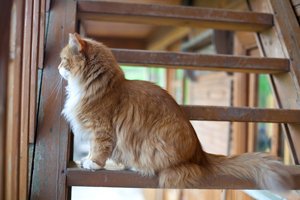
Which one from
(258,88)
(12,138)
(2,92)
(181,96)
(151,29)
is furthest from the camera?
(151,29)

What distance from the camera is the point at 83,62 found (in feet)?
4.46

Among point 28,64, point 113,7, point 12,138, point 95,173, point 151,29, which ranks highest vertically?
point 151,29

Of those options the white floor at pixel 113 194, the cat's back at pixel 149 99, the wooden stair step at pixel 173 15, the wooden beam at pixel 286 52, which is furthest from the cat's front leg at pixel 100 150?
the white floor at pixel 113 194

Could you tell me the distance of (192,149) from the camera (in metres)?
1.31

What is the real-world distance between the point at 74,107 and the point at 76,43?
0.25 metres

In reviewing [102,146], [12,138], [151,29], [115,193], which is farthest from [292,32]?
[151,29]

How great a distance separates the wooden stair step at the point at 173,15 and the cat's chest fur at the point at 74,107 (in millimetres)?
440

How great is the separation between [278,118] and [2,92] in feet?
3.76

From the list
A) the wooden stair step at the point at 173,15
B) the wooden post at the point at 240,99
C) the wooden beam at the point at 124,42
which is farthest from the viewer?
the wooden beam at the point at 124,42

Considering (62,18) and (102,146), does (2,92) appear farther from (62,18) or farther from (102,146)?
(62,18)

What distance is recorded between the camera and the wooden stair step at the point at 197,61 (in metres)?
1.53

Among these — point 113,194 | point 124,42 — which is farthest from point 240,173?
point 124,42

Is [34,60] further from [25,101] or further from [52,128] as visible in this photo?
[52,128]

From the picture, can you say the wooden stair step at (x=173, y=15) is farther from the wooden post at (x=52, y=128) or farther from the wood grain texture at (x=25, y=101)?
the wood grain texture at (x=25, y=101)
